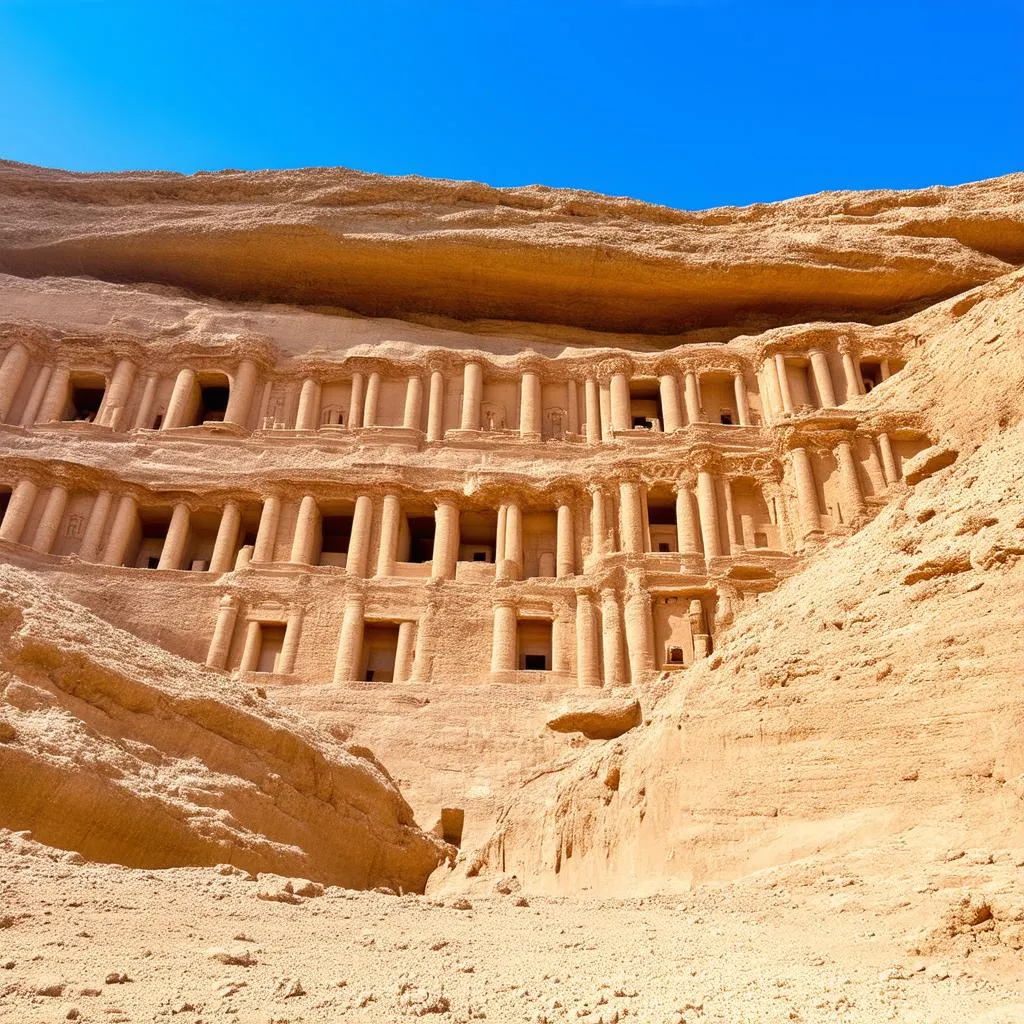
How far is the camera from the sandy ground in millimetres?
5438

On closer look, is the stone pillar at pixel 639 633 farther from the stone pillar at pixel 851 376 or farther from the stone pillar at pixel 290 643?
the stone pillar at pixel 851 376

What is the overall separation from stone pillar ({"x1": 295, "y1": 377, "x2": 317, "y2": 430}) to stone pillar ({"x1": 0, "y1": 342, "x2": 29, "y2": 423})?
8773 mm

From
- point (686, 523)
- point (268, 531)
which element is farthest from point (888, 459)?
point (268, 531)

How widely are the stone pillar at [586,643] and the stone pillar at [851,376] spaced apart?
10.8 metres

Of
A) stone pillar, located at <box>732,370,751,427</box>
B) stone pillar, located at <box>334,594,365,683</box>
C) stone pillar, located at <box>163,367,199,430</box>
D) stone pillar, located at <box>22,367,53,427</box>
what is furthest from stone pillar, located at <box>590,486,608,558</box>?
stone pillar, located at <box>22,367,53,427</box>

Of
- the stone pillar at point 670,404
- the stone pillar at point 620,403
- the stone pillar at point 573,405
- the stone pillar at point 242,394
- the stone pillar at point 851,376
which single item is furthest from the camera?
the stone pillar at point 573,405

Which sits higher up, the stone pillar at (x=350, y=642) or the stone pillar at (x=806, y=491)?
the stone pillar at (x=806, y=491)

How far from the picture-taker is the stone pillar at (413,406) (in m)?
32.1

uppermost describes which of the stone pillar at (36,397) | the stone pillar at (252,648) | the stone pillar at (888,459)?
A: the stone pillar at (36,397)

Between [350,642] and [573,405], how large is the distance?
39.7 feet

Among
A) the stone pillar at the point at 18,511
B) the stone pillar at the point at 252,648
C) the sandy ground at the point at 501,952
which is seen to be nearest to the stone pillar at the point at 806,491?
the stone pillar at the point at 252,648

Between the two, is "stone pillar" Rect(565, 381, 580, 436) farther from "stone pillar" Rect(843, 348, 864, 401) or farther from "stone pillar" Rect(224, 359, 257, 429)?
"stone pillar" Rect(224, 359, 257, 429)

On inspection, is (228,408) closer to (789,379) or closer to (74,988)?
(789,379)

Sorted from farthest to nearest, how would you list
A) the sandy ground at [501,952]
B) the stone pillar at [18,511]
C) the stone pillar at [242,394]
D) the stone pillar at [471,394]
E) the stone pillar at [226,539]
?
the stone pillar at [471,394], the stone pillar at [242,394], the stone pillar at [226,539], the stone pillar at [18,511], the sandy ground at [501,952]
